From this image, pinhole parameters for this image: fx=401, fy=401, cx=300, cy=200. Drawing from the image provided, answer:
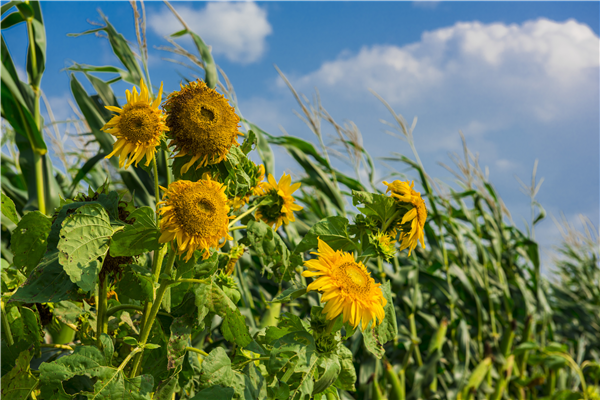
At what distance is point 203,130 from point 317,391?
39 centimetres

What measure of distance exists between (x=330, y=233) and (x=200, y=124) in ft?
0.90

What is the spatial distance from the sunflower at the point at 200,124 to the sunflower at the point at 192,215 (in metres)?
0.06

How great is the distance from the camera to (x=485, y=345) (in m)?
2.31

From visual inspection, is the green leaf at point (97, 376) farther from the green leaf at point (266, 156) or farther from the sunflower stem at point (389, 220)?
the green leaf at point (266, 156)

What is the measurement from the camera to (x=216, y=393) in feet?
1.68

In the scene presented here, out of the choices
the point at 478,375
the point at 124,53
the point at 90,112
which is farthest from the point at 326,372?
the point at 478,375

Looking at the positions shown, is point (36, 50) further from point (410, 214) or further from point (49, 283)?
point (410, 214)

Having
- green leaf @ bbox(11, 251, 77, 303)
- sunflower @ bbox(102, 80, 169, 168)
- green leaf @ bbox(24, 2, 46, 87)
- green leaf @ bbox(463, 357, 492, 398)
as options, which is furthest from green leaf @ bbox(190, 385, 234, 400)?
green leaf @ bbox(463, 357, 492, 398)

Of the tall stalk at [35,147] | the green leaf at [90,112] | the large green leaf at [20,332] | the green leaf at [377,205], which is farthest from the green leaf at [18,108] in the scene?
the green leaf at [377,205]

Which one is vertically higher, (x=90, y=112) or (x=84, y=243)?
(x=90, y=112)

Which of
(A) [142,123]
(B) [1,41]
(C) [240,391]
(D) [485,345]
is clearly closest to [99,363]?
(C) [240,391]

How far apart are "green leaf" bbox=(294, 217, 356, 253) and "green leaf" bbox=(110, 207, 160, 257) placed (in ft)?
0.79

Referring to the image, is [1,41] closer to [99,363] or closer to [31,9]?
[31,9]

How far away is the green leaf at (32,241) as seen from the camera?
1.96 ft
